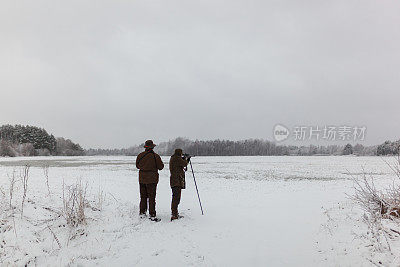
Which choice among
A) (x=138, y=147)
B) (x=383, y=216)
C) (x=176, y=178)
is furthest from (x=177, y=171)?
(x=138, y=147)

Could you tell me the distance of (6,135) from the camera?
94.6m

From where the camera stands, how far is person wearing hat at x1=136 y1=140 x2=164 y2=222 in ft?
24.8

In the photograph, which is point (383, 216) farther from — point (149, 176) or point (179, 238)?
point (149, 176)

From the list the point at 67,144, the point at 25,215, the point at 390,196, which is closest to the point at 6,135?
the point at 67,144

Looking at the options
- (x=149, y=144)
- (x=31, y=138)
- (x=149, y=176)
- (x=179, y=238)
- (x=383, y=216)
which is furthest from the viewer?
(x=31, y=138)

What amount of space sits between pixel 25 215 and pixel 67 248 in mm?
1741

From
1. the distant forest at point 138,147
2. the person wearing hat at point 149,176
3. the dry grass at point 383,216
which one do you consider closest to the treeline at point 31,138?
the distant forest at point 138,147

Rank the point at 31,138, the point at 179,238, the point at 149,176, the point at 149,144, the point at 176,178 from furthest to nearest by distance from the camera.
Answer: the point at 31,138 → the point at 176,178 → the point at 149,144 → the point at 149,176 → the point at 179,238

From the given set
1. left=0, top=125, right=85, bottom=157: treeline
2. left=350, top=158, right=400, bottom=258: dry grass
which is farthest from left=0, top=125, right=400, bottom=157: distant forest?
left=350, top=158, right=400, bottom=258: dry grass

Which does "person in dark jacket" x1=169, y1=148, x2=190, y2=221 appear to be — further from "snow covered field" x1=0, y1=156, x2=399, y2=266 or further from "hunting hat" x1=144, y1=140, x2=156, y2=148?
"hunting hat" x1=144, y1=140, x2=156, y2=148

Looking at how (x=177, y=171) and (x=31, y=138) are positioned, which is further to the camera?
(x=31, y=138)

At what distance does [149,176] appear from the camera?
760 cm

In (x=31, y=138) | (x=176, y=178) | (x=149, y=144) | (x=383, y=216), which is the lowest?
(x=383, y=216)

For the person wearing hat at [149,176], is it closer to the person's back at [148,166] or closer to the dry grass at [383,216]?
the person's back at [148,166]
